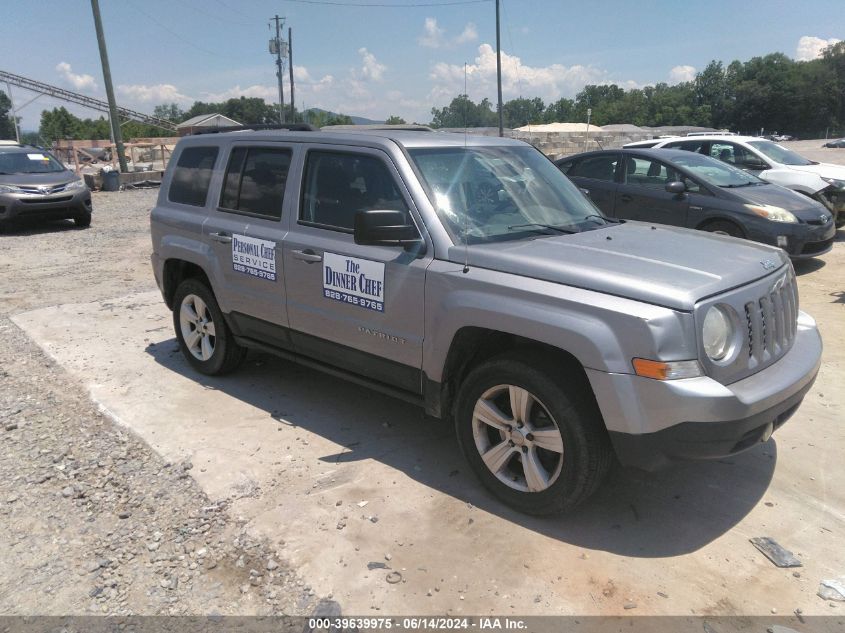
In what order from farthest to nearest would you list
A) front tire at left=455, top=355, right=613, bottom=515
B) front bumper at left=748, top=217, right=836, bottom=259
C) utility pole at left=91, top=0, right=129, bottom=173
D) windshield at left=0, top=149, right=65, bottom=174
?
utility pole at left=91, top=0, right=129, bottom=173 < windshield at left=0, top=149, right=65, bottom=174 < front bumper at left=748, top=217, right=836, bottom=259 < front tire at left=455, top=355, right=613, bottom=515

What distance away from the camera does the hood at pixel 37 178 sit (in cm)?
1287

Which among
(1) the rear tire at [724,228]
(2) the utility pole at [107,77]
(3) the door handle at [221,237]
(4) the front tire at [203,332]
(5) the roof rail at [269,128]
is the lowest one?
(4) the front tire at [203,332]

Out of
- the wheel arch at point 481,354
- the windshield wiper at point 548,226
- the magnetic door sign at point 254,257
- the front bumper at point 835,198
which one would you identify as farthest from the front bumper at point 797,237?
the magnetic door sign at point 254,257

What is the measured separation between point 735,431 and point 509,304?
1.15 metres

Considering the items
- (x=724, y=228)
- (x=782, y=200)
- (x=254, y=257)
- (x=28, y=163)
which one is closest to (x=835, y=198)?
(x=782, y=200)

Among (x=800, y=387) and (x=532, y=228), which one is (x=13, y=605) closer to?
(x=532, y=228)

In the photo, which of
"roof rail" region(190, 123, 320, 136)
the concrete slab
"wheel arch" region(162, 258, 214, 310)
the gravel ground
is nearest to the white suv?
the concrete slab

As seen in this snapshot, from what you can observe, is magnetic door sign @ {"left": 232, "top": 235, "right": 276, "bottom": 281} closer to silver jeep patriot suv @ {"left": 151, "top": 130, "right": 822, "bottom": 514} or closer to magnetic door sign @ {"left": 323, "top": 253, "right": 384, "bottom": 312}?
silver jeep patriot suv @ {"left": 151, "top": 130, "right": 822, "bottom": 514}

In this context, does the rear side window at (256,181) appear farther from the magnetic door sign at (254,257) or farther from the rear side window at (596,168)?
the rear side window at (596,168)

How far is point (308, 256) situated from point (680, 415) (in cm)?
242

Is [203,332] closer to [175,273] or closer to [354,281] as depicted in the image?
[175,273]

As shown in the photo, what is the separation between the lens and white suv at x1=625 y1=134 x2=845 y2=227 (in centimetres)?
1015

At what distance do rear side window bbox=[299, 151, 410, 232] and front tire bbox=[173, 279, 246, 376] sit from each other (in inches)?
A: 54.0

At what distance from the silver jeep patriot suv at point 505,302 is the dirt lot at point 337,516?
16.6 inches
